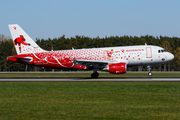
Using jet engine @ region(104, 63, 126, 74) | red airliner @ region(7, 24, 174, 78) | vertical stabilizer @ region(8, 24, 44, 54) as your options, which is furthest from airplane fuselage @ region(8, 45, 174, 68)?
jet engine @ region(104, 63, 126, 74)

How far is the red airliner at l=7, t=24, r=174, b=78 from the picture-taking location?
38.4 metres

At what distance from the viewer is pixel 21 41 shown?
139 feet

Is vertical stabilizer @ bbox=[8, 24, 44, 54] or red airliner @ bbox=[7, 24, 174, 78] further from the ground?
vertical stabilizer @ bbox=[8, 24, 44, 54]

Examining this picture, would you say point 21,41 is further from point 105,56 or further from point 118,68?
point 118,68

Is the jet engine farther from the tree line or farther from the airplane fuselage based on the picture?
the tree line

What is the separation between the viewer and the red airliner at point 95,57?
38.4 metres

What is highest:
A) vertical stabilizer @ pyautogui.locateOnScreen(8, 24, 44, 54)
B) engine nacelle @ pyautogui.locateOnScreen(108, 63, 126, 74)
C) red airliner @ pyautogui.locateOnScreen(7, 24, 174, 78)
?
vertical stabilizer @ pyautogui.locateOnScreen(8, 24, 44, 54)

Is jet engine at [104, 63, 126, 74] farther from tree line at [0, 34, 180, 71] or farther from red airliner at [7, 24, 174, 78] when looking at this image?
tree line at [0, 34, 180, 71]

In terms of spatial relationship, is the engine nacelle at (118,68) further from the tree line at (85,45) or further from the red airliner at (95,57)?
the tree line at (85,45)

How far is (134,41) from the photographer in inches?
5600

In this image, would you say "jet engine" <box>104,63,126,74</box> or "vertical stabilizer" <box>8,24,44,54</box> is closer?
"jet engine" <box>104,63,126,74</box>

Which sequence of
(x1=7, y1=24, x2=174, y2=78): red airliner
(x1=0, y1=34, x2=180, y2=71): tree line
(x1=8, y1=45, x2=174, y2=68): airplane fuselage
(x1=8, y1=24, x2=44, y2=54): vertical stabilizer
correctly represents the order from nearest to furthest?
(x1=7, y1=24, x2=174, y2=78): red airliner < (x1=8, y1=45, x2=174, y2=68): airplane fuselage < (x1=8, y1=24, x2=44, y2=54): vertical stabilizer < (x1=0, y1=34, x2=180, y2=71): tree line

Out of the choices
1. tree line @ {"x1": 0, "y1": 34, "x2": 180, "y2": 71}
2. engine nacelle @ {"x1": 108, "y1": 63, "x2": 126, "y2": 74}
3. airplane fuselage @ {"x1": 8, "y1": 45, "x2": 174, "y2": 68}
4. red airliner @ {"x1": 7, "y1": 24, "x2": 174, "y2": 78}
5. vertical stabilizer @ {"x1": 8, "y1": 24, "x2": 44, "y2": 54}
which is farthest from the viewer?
tree line @ {"x1": 0, "y1": 34, "x2": 180, "y2": 71}

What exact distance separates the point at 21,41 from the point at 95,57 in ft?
43.0
